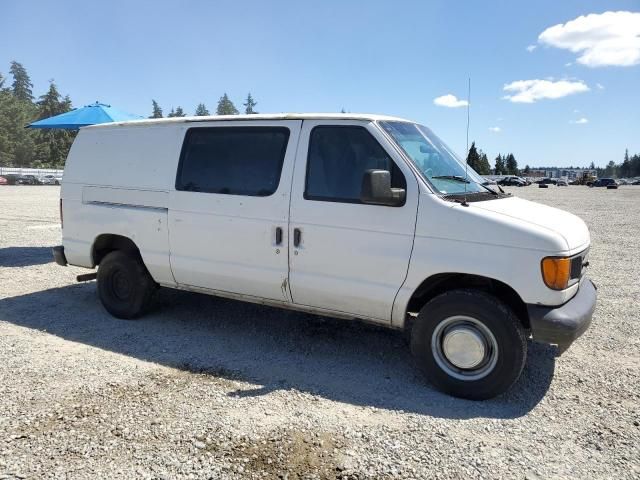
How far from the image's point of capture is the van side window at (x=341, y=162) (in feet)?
13.5

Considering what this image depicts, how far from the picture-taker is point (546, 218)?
389 centimetres

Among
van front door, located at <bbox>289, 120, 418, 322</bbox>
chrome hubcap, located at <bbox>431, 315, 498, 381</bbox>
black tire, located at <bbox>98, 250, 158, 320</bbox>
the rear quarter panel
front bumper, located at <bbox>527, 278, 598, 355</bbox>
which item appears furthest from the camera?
black tire, located at <bbox>98, 250, 158, 320</bbox>

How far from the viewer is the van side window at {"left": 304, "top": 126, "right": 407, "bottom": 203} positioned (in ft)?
13.5

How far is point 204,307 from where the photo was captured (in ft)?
20.0

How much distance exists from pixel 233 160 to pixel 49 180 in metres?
43.5

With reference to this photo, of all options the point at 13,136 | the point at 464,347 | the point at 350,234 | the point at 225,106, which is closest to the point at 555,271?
the point at 464,347

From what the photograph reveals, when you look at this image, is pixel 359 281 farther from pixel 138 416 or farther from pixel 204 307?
pixel 204 307

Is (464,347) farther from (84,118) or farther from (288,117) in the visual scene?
(84,118)

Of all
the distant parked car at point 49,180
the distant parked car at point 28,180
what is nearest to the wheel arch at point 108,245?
the distant parked car at point 28,180

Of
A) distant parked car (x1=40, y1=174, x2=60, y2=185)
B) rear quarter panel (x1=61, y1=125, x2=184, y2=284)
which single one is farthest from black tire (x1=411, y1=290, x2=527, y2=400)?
distant parked car (x1=40, y1=174, x2=60, y2=185)

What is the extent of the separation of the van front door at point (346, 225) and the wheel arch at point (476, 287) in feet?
0.74

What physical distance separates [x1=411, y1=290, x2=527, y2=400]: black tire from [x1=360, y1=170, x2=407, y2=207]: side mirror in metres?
0.86

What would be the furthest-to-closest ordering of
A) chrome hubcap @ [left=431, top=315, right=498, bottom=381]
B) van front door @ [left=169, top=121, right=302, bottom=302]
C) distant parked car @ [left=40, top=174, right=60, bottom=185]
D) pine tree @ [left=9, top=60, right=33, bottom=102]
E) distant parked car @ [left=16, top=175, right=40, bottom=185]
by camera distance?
pine tree @ [left=9, top=60, right=33, bottom=102] → distant parked car @ [left=40, top=174, right=60, bottom=185] → distant parked car @ [left=16, top=175, right=40, bottom=185] → van front door @ [left=169, top=121, right=302, bottom=302] → chrome hubcap @ [left=431, top=315, right=498, bottom=381]

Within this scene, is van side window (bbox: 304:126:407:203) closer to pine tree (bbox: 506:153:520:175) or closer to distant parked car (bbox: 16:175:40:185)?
distant parked car (bbox: 16:175:40:185)
